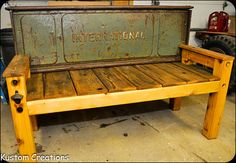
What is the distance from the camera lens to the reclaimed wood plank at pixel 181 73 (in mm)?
1629

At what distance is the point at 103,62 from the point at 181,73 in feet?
2.28

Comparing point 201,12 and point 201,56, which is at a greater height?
point 201,12

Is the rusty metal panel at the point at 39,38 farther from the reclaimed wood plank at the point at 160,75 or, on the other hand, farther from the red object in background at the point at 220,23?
the red object in background at the point at 220,23

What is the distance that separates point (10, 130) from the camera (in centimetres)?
194

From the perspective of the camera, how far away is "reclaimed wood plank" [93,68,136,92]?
145 cm

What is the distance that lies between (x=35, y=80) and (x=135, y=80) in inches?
29.8

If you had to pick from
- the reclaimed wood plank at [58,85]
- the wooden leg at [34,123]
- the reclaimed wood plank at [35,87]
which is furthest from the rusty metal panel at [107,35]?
the wooden leg at [34,123]

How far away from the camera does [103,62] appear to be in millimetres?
1941

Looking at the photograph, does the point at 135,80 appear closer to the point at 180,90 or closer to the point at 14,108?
the point at 180,90

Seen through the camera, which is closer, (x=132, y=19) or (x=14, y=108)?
(x=14, y=108)

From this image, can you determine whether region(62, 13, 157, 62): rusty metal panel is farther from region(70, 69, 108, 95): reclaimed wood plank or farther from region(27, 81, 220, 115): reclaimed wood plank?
region(27, 81, 220, 115): reclaimed wood plank

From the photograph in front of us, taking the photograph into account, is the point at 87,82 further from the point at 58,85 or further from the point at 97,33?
the point at 97,33

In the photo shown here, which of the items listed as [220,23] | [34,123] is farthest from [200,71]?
[220,23]

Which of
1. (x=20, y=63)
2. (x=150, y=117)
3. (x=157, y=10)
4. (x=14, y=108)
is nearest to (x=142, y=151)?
(x=150, y=117)
